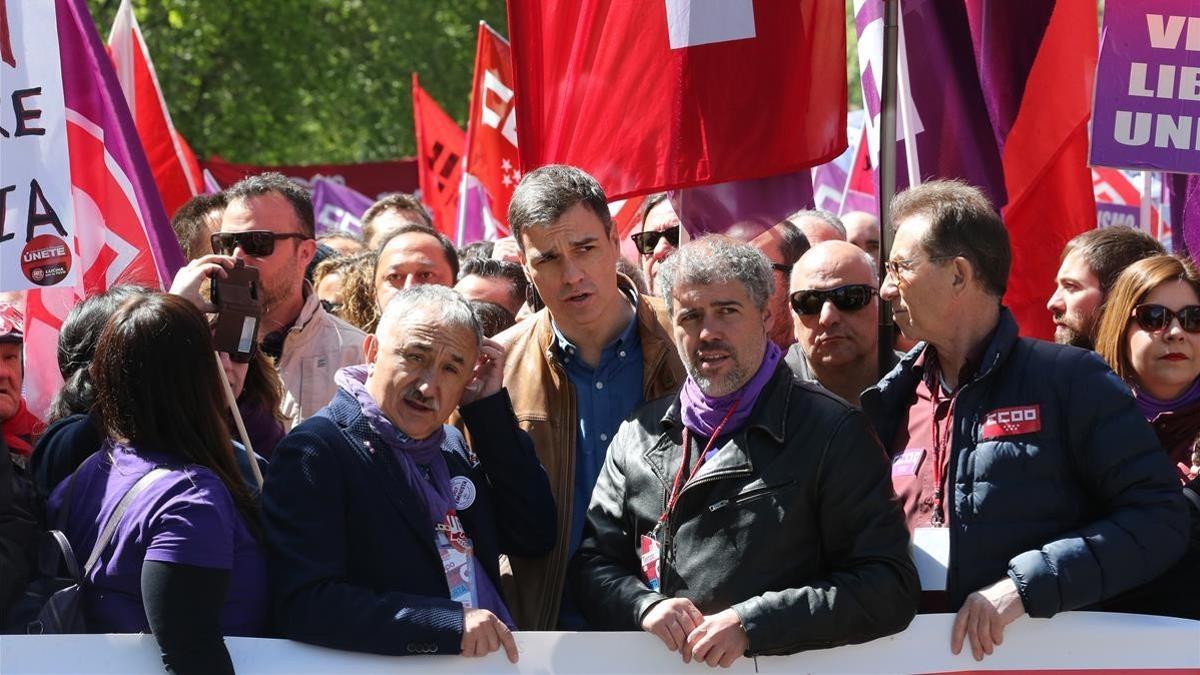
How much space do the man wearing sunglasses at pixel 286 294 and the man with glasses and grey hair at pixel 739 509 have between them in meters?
2.07

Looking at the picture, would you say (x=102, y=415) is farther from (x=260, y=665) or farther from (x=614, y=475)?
(x=614, y=475)

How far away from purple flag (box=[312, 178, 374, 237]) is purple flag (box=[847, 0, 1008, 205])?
31.5 feet

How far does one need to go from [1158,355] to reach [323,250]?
520 cm

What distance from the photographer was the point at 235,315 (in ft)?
14.8

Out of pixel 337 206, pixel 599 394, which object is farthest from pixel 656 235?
pixel 337 206

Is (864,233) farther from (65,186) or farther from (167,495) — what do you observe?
(167,495)

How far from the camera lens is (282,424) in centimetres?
478

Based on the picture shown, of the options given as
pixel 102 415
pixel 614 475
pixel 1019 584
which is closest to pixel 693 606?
pixel 614 475

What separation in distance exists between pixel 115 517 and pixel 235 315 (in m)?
1.13

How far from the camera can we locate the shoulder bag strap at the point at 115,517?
3459 millimetres

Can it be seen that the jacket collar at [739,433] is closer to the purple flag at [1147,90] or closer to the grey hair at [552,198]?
the grey hair at [552,198]

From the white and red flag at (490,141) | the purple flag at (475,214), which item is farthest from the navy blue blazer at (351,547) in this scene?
the purple flag at (475,214)

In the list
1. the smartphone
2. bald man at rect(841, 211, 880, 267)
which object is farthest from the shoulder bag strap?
bald man at rect(841, 211, 880, 267)

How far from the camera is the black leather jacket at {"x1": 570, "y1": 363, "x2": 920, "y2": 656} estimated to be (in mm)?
3492
